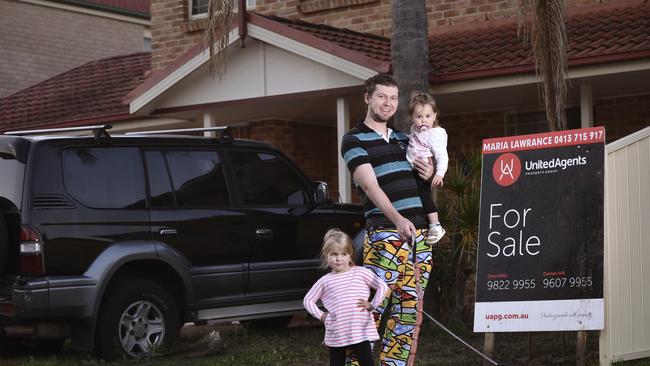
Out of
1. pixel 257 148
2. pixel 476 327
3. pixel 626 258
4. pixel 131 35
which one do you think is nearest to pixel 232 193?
pixel 257 148

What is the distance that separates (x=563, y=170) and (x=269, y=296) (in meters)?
3.18

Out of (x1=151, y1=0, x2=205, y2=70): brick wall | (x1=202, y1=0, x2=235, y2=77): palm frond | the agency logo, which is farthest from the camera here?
(x1=151, y1=0, x2=205, y2=70): brick wall

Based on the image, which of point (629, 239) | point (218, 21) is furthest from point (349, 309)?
point (218, 21)

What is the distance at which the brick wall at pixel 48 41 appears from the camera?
25438mm

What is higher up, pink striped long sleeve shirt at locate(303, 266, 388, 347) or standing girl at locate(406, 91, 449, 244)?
standing girl at locate(406, 91, 449, 244)

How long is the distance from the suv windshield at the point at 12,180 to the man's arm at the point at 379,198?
3.45 m

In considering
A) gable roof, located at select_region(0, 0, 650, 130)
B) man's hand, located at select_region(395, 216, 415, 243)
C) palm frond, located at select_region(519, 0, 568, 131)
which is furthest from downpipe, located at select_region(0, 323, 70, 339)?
gable roof, located at select_region(0, 0, 650, 130)

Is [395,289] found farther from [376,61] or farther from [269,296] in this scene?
[376,61]

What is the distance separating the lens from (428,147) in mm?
6824

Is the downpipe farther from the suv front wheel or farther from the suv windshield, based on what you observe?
the suv windshield

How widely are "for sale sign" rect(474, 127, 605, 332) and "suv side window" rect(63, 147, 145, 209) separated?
2.94 m

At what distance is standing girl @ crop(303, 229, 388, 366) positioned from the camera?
6629mm

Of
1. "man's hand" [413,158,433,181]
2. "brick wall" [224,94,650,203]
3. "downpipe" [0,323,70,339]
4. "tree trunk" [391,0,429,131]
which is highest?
"tree trunk" [391,0,429,131]

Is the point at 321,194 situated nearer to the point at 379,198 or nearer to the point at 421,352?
the point at 421,352
